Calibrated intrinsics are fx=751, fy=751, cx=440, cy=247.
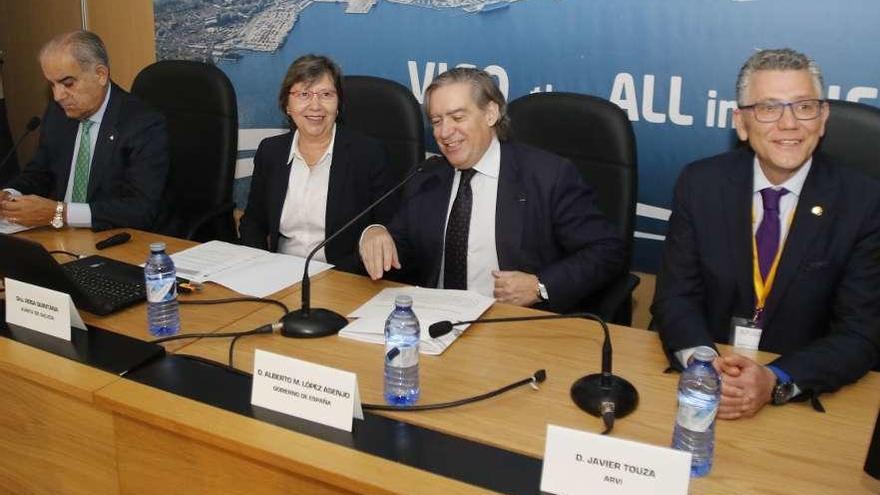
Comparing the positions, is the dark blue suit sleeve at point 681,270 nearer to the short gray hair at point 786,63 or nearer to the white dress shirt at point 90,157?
the short gray hair at point 786,63

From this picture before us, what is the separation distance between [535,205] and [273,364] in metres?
0.97

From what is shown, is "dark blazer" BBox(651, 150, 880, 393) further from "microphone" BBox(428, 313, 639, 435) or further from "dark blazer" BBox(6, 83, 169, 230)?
"dark blazer" BBox(6, 83, 169, 230)

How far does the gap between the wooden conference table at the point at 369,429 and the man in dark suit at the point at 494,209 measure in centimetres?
41

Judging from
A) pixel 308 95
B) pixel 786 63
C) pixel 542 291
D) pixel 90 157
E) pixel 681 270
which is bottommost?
pixel 542 291

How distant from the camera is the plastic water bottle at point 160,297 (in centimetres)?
148

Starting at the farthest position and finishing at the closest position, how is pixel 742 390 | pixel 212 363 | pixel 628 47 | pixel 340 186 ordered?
pixel 628 47 < pixel 340 186 < pixel 212 363 < pixel 742 390

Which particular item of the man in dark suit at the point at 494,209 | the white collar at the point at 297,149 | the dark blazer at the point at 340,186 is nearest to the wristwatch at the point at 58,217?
the dark blazer at the point at 340,186

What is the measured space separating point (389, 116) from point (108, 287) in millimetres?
1052

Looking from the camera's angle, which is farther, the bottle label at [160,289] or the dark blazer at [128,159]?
the dark blazer at [128,159]

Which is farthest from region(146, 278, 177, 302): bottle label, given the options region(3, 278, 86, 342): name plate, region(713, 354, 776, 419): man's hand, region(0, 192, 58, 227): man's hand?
region(713, 354, 776, 419): man's hand

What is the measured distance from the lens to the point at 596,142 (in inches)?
80.0

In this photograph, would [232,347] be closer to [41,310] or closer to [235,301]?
[235,301]

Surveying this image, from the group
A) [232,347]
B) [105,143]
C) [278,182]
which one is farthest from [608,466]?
[105,143]

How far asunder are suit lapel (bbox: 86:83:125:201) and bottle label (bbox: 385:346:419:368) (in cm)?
156
